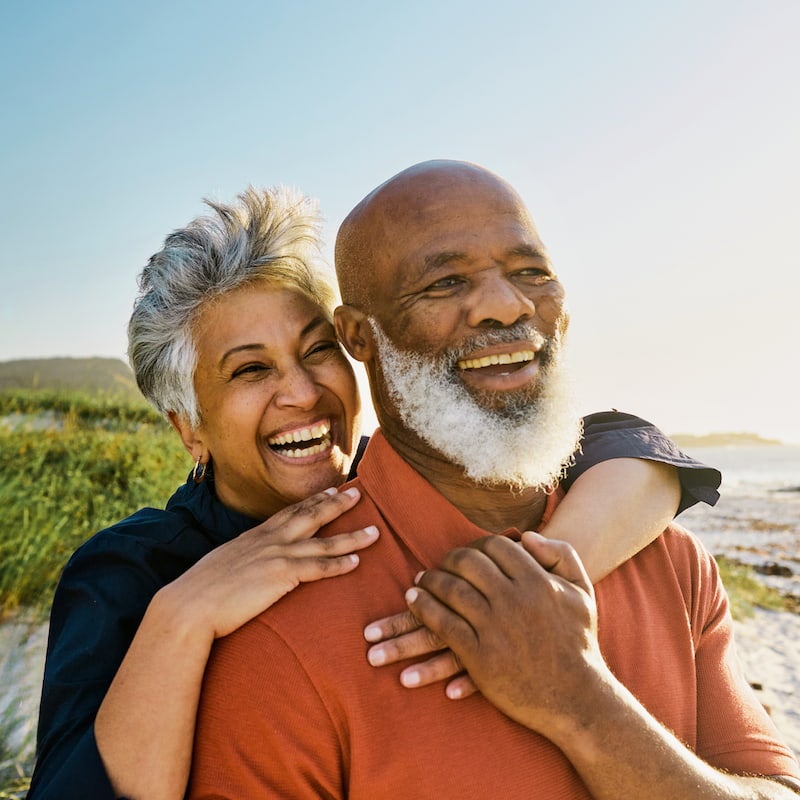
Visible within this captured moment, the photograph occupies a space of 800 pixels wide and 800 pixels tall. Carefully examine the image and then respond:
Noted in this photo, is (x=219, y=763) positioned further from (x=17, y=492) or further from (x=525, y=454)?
(x=17, y=492)

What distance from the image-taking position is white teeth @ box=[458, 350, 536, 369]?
6.53 feet

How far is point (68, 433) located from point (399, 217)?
7851mm

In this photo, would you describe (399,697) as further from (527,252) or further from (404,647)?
(527,252)

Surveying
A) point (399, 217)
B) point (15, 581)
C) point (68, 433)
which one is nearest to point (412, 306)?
point (399, 217)

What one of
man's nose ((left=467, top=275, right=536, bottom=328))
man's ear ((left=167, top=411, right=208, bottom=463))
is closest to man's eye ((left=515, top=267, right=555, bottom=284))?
man's nose ((left=467, top=275, right=536, bottom=328))

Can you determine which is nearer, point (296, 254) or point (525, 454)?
point (525, 454)

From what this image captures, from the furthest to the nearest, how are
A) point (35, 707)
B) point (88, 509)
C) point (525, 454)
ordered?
point (88, 509) < point (35, 707) < point (525, 454)

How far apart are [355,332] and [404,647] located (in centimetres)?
103

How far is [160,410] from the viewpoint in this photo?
9.88 feet

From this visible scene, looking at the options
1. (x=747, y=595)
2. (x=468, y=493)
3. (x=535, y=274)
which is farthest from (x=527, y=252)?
(x=747, y=595)

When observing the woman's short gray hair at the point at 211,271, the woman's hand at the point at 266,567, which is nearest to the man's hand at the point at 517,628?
the woman's hand at the point at 266,567

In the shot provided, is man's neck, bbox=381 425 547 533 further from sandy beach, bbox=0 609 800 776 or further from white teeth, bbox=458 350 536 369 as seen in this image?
sandy beach, bbox=0 609 800 776

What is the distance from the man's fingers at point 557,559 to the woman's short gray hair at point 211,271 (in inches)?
52.2

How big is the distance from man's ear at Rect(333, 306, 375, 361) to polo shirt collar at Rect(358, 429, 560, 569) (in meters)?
0.40
